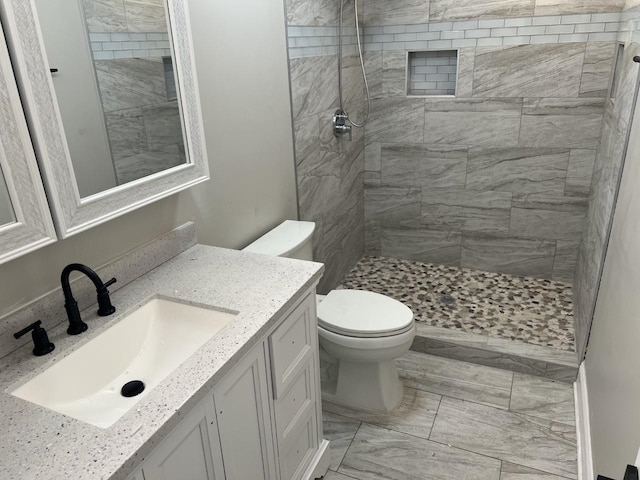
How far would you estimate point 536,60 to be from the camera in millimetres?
2980

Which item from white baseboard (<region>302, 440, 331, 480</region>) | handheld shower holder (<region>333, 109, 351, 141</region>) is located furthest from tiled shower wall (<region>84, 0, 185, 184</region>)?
handheld shower holder (<region>333, 109, 351, 141</region>)

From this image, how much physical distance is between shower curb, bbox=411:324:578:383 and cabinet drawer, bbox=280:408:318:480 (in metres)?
1.05

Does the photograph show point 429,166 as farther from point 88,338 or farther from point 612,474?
point 88,338

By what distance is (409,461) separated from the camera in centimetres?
209

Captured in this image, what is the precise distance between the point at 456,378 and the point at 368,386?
0.53 meters

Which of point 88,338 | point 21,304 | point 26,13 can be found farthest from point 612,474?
point 26,13

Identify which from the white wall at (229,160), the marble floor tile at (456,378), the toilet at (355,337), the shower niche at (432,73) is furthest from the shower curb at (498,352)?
the shower niche at (432,73)

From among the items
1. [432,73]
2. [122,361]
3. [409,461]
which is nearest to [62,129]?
[122,361]

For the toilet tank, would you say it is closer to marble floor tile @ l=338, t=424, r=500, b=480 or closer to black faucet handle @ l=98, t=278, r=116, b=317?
black faucet handle @ l=98, t=278, r=116, b=317

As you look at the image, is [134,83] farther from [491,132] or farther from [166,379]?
[491,132]

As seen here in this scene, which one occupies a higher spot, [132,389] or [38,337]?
[38,337]

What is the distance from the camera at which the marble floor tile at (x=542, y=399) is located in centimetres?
231

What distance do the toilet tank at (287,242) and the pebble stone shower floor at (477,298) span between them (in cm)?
102

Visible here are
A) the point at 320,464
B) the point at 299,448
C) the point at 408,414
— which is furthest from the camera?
the point at 408,414
